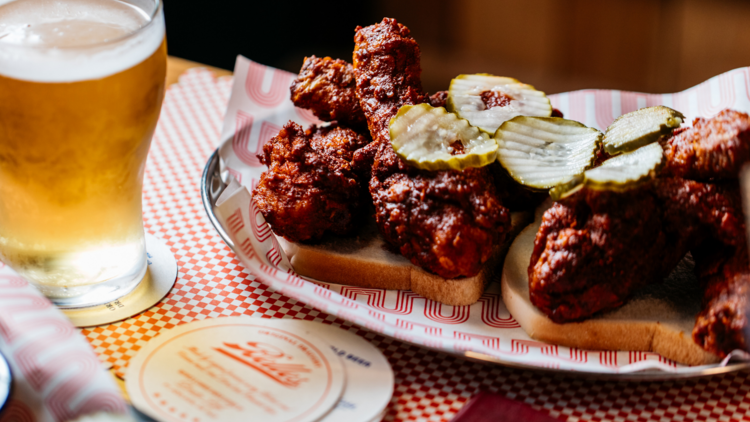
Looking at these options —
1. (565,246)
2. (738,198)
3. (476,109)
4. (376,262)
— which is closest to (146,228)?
(376,262)

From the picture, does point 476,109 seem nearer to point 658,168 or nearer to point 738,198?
point 658,168

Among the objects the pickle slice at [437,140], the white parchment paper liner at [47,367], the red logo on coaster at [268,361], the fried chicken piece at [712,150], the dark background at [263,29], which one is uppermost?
the fried chicken piece at [712,150]

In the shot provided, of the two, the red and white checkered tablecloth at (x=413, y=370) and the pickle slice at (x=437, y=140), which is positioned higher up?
the pickle slice at (x=437, y=140)

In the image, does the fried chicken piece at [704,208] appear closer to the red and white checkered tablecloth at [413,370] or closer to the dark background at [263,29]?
the red and white checkered tablecloth at [413,370]

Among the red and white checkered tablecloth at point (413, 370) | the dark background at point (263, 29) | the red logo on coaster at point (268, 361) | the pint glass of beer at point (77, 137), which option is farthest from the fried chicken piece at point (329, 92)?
the dark background at point (263, 29)

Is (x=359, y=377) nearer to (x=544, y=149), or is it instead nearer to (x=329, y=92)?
(x=544, y=149)

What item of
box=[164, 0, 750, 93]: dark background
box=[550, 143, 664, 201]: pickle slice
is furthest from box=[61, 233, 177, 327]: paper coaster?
box=[164, 0, 750, 93]: dark background

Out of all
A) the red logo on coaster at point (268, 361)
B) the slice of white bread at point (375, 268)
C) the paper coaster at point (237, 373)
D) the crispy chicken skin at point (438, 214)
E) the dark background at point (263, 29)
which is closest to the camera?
the paper coaster at point (237, 373)
